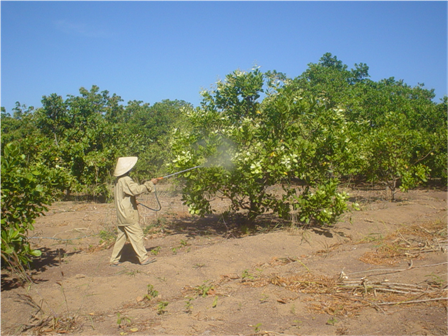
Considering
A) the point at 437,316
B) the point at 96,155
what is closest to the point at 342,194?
the point at 437,316

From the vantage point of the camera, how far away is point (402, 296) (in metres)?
4.63

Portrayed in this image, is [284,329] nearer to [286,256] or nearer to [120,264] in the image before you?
[286,256]

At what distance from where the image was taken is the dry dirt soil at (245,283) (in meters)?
4.15

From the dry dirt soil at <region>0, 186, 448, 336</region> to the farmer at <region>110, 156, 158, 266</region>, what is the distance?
207mm

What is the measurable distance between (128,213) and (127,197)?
0.87ft

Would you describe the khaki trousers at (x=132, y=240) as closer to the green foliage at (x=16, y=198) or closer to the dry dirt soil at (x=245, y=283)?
the dry dirt soil at (x=245, y=283)

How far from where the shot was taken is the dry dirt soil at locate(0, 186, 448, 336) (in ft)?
13.6

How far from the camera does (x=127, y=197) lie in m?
6.39

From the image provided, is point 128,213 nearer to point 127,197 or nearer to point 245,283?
point 127,197

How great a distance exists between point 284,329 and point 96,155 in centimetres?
968

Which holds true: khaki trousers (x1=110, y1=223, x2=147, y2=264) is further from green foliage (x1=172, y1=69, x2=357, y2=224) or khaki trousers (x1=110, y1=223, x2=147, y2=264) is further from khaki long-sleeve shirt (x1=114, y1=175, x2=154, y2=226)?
green foliage (x1=172, y1=69, x2=357, y2=224)

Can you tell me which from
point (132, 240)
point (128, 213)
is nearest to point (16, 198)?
point (128, 213)

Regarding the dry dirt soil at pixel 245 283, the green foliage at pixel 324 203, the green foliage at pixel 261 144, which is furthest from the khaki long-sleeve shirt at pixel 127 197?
the green foliage at pixel 324 203

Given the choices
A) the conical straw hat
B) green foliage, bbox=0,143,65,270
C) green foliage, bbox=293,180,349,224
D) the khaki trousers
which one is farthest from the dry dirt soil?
the conical straw hat
